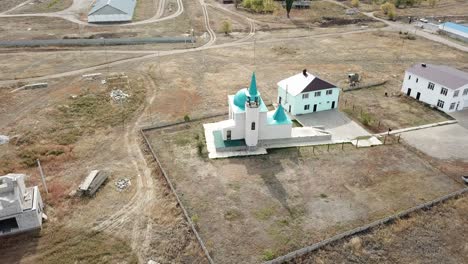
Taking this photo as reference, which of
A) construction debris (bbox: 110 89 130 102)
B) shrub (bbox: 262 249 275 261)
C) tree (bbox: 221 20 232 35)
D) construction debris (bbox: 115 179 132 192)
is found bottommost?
shrub (bbox: 262 249 275 261)

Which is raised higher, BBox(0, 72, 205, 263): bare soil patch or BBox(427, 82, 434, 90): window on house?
BBox(427, 82, 434, 90): window on house

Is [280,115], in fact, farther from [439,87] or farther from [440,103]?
[440,103]

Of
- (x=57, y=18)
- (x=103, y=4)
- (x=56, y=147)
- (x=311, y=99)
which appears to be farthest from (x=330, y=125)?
(x=57, y=18)

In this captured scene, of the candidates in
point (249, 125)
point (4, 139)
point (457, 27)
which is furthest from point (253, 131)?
point (457, 27)

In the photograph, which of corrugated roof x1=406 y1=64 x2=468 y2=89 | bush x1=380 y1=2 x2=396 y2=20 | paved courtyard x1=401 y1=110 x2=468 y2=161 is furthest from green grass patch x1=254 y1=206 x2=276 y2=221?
bush x1=380 y1=2 x2=396 y2=20

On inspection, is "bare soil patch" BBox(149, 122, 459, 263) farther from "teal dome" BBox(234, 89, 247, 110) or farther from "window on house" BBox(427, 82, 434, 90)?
"window on house" BBox(427, 82, 434, 90)

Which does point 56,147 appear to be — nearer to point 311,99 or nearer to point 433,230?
point 311,99
